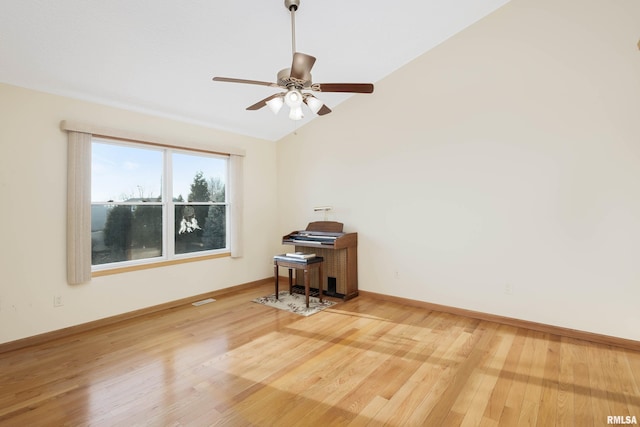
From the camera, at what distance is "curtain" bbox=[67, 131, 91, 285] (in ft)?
10.5

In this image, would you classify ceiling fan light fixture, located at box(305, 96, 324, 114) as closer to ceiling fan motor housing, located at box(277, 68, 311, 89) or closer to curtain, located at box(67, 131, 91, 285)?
ceiling fan motor housing, located at box(277, 68, 311, 89)

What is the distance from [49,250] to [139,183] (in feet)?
3.89

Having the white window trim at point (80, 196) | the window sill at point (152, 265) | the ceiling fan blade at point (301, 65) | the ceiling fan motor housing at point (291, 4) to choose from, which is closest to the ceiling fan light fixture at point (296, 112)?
the ceiling fan blade at point (301, 65)

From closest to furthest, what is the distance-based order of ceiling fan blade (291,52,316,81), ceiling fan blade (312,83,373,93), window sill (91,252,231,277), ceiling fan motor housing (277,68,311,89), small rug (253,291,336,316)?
ceiling fan blade (291,52,316,81) < ceiling fan motor housing (277,68,311,89) < ceiling fan blade (312,83,373,93) < window sill (91,252,231,277) < small rug (253,291,336,316)

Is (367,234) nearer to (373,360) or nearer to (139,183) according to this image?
(373,360)

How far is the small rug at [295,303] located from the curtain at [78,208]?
208 centimetres

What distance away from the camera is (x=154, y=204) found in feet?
13.2

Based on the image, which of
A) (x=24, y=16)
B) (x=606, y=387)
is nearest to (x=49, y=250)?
(x=24, y=16)

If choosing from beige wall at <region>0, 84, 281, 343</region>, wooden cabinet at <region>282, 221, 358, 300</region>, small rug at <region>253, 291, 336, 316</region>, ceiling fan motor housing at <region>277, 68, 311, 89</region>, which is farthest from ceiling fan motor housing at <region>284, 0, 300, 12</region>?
small rug at <region>253, 291, 336, 316</region>

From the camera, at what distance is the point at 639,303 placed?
8.98 feet

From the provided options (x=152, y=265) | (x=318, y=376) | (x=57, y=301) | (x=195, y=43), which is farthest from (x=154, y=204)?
(x=318, y=376)

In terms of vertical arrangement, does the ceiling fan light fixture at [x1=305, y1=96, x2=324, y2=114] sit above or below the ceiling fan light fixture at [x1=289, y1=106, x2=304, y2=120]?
above

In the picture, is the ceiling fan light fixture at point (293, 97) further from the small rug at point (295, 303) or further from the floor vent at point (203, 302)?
the floor vent at point (203, 302)

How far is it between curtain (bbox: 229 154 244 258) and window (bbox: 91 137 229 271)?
123 millimetres
